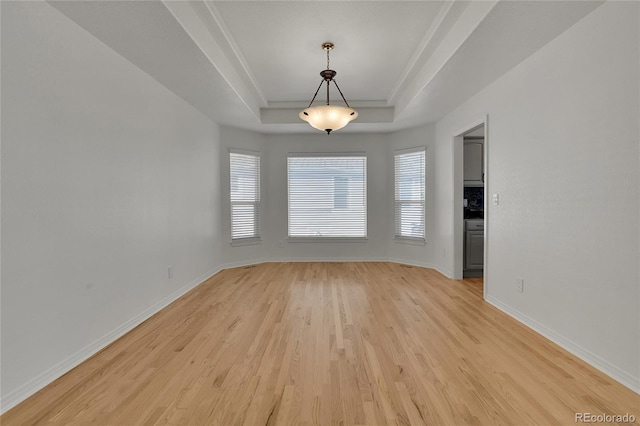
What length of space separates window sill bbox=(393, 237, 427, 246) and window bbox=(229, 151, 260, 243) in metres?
2.76

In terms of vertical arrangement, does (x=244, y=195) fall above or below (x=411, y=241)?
above

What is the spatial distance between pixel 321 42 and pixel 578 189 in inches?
106

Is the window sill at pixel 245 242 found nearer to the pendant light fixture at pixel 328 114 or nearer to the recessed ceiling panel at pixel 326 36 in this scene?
the recessed ceiling panel at pixel 326 36

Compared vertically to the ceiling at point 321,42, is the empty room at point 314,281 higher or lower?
lower

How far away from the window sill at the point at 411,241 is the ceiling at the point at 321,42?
231 centimetres

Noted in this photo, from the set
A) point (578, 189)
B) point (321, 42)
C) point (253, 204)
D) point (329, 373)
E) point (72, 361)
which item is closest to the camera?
point (329, 373)

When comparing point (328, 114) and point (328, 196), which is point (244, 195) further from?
point (328, 114)

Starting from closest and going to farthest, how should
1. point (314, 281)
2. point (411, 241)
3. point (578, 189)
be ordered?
point (578, 189), point (314, 281), point (411, 241)

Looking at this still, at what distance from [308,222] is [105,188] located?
398cm

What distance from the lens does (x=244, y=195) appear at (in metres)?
5.86

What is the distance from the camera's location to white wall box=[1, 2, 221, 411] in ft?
6.11

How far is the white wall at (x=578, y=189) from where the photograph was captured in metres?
2.00

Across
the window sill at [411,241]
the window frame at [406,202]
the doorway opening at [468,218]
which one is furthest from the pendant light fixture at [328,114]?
the window sill at [411,241]

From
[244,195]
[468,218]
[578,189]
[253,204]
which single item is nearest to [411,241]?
[468,218]
